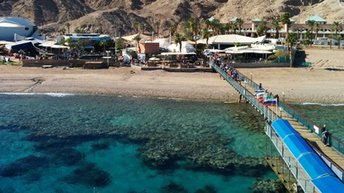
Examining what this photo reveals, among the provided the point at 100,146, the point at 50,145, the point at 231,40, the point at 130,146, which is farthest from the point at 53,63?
the point at 130,146

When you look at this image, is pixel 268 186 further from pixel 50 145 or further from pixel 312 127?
pixel 50 145

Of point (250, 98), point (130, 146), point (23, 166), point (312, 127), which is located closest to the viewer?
point (312, 127)

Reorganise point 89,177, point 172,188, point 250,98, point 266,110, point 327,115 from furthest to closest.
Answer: point 327,115 → point 250,98 → point 266,110 → point 89,177 → point 172,188

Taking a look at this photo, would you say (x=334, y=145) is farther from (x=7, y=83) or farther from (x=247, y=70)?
(x=7, y=83)

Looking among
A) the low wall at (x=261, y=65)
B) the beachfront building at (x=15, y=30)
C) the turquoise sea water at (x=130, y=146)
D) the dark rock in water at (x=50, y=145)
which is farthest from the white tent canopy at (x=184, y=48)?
the beachfront building at (x=15, y=30)

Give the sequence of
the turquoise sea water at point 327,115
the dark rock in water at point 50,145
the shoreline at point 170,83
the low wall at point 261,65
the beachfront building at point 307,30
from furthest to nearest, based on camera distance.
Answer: the beachfront building at point 307,30, the low wall at point 261,65, the shoreline at point 170,83, the turquoise sea water at point 327,115, the dark rock in water at point 50,145

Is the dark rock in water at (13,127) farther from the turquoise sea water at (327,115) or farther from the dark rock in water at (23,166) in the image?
the turquoise sea water at (327,115)
